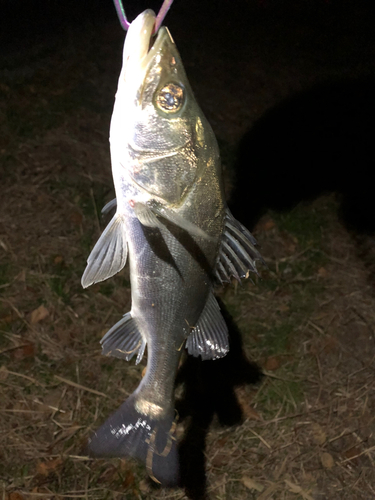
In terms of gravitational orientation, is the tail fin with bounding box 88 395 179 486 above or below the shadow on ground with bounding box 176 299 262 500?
above

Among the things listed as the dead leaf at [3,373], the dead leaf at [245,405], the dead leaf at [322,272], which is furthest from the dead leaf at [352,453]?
the dead leaf at [3,373]

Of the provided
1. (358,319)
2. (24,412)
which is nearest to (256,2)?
(358,319)

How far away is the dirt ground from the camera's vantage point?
2547 mm

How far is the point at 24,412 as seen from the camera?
257 centimetres

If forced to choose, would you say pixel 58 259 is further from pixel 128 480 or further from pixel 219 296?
pixel 128 480

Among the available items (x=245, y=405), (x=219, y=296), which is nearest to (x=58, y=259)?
(x=219, y=296)

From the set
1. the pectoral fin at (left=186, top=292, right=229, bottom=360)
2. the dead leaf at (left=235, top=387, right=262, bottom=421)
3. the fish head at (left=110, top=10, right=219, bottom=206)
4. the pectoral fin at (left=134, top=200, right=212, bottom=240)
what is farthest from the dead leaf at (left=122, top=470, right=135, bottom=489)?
the fish head at (left=110, top=10, right=219, bottom=206)

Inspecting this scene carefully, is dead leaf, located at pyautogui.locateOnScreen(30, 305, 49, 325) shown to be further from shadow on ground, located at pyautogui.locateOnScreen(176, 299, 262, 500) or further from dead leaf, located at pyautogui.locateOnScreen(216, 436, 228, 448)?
dead leaf, located at pyautogui.locateOnScreen(216, 436, 228, 448)

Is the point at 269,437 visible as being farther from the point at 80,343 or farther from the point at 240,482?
the point at 80,343

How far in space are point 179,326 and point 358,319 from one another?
6.94 ft

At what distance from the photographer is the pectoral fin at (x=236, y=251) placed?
1558mm

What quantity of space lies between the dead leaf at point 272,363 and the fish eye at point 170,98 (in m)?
2.21

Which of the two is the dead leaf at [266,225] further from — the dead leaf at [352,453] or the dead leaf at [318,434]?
the dead leaf at [352,453]

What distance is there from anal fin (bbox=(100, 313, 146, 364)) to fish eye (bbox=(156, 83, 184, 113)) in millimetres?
893
